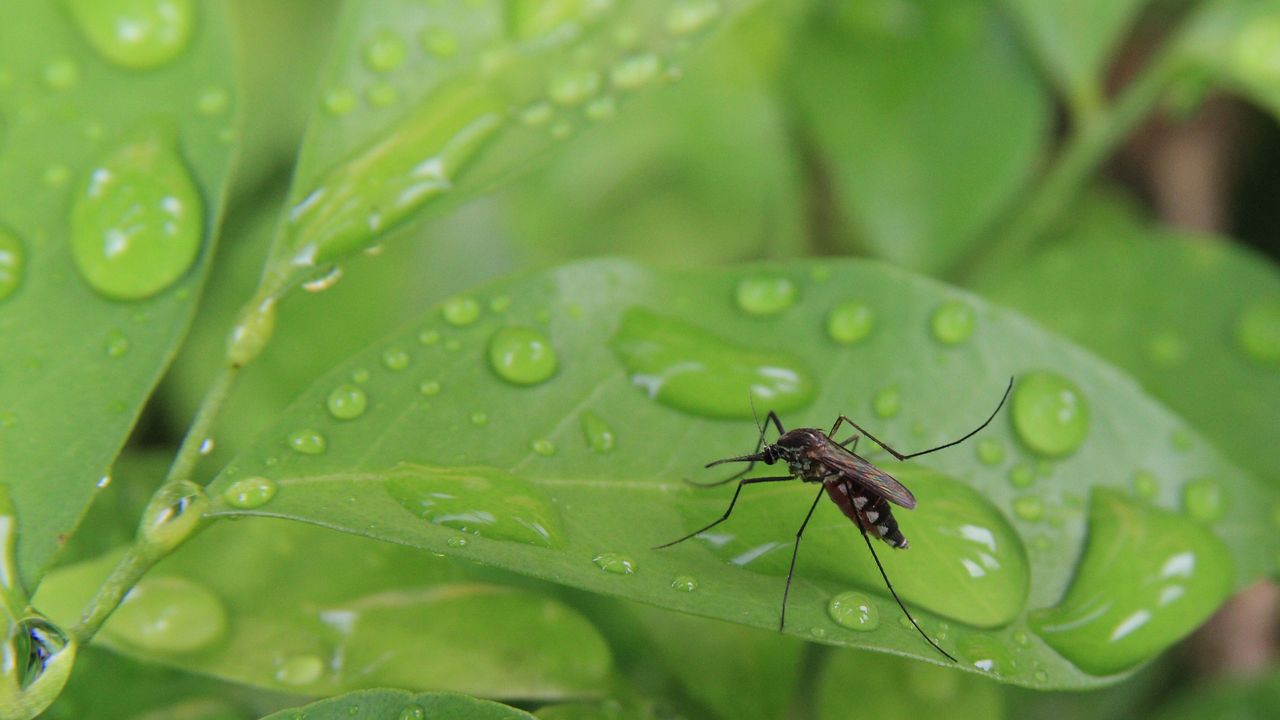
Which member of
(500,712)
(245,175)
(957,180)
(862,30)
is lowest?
(500,712)

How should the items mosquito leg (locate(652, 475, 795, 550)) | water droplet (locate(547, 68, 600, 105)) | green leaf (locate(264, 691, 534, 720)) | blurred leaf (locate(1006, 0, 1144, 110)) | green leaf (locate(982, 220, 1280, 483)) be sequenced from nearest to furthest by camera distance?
green leaf (locate(264, 691, 534, 720)) → mosquito leg (locate(652, 475, 795, 550)) → water droplet (locate(547, 68, 600, 105)) → green leaf (locate(982, 220, 1280, 483)) → blurred leaf (locate(1006, 0, 1144, 110))

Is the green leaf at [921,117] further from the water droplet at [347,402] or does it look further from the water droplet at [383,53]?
the water droplet at [347,402]

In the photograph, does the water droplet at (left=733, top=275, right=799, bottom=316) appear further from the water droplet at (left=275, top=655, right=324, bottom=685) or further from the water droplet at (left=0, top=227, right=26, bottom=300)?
the water droplet at (left=0, top=227, right=26, bottom=300)

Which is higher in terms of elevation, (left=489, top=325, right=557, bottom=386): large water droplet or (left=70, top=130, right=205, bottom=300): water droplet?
(left=489, top=325, right=557, bottom=386): large water droplet

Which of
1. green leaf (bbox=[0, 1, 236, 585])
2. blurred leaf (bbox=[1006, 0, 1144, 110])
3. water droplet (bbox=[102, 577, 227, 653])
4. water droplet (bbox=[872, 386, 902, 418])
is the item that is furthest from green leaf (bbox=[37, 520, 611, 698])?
blurred leaf (bbox=[1006, 0, 1144, 110])

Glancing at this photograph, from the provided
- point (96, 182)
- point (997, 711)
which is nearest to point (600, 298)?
point (96, 182)

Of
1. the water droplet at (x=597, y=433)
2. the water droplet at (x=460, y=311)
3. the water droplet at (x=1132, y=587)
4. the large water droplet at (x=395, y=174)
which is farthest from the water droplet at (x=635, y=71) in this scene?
the water droplet at (x=1132, y=587)

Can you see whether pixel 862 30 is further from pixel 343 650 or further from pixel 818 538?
pixel 343 650
